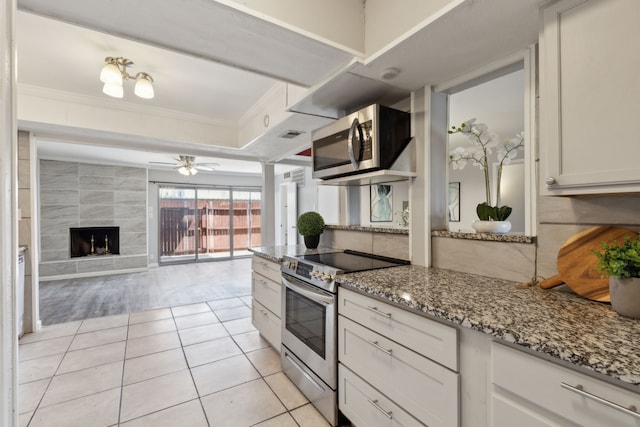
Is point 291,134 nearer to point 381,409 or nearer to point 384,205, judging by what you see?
point 384,205

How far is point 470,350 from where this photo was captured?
1.01 m

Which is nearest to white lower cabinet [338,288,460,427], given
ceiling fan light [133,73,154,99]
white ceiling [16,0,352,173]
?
white ceiling [16,0,352,173]

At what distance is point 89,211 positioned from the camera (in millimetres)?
5742

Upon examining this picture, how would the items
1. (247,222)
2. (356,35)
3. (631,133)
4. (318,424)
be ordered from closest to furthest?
(631,133) < (356,35) < (318,424) < (247,222)

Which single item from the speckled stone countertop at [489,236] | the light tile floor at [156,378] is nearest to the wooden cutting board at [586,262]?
the speckled stone countertop at [489,236]

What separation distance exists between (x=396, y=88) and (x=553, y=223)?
3.90 ft

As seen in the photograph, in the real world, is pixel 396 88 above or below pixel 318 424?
above

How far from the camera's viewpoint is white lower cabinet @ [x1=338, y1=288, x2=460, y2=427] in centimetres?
108

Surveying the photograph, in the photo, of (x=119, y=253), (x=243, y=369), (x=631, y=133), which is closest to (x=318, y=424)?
(x=243, y=369)

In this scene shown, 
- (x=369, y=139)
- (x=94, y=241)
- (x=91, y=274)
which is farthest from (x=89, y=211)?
(x=369, y=139)

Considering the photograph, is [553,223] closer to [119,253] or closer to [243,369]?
[243,369]

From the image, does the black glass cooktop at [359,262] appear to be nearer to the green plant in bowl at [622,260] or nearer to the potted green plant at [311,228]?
the potted green plant at [311,228]

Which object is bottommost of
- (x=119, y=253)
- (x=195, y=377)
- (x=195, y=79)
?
(x=195, y=377)

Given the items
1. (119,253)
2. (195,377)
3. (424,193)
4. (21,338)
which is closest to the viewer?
(424,193)
